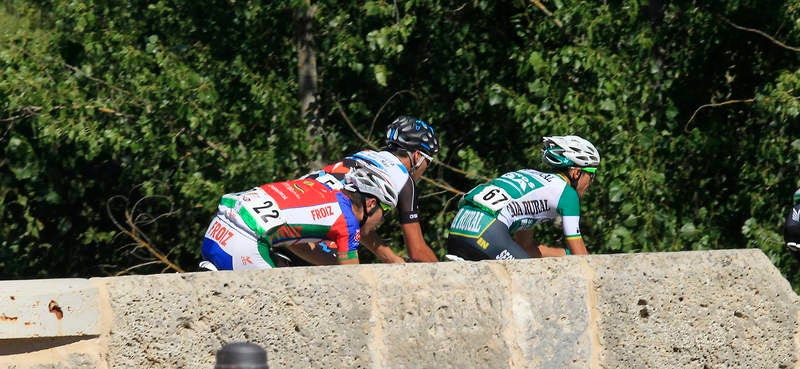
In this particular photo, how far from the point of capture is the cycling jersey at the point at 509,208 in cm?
576

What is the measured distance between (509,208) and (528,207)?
0.10 metres

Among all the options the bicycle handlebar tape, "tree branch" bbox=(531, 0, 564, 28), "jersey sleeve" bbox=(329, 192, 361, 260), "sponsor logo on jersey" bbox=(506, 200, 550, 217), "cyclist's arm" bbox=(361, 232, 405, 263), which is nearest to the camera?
the bicycle handlebar tape

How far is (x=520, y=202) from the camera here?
19.2ft

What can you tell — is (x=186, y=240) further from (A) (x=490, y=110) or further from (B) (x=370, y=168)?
(B) (x=370, y=168)

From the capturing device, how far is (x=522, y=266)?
161 inches

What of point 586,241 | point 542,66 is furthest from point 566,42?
point 586,241

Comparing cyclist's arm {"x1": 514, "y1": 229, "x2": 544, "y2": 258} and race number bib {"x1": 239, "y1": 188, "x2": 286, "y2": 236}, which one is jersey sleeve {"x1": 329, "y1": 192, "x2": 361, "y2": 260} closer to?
race number bib {"x1": 239, "y1": 188, "x2": 286, "y2": 236}

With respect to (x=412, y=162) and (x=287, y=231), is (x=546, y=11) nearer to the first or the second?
(x=412, y=162)

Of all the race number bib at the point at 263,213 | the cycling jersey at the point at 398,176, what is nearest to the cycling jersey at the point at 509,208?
the cycling jersey at the point at 398,176

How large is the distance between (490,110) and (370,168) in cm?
439

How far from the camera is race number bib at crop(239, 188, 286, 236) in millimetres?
4903

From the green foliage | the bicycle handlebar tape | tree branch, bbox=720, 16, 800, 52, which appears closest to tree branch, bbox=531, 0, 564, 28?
the green foliage

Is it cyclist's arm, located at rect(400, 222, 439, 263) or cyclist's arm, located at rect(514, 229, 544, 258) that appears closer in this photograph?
cyclist's arm, located at rect(400, 222, 439, 263)

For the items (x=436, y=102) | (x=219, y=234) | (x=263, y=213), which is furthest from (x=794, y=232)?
(x=436, y=102)
